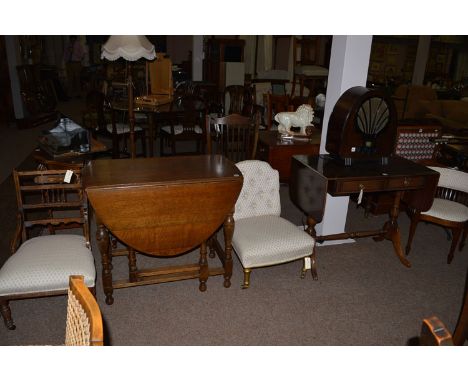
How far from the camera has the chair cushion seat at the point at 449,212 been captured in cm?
308

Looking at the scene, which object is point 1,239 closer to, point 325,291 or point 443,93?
point 325,291

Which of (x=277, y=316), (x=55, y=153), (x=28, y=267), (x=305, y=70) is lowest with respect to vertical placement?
(x=277, y=316)

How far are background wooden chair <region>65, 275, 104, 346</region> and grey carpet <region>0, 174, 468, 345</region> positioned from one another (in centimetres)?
101

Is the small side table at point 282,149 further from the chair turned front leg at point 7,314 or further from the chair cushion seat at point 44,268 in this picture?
the chair turned front leg at point 7,314

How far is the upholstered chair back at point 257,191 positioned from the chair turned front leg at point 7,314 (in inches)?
59.5

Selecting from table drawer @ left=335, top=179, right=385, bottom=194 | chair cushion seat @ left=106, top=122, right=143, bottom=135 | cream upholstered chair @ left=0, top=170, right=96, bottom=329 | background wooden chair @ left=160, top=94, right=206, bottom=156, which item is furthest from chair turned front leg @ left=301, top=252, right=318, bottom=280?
chair cushion seat @ left=106, top=122, right=143, bottom=135

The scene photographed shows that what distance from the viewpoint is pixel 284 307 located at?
2.61 metres

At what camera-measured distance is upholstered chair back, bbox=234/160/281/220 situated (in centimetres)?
285

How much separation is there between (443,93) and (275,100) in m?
4.66

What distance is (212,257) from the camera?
3.19 m

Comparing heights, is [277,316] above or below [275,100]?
below

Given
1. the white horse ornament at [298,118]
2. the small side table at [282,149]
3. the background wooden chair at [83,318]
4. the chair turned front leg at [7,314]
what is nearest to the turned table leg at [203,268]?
the chair turned front leg at [7,314]
